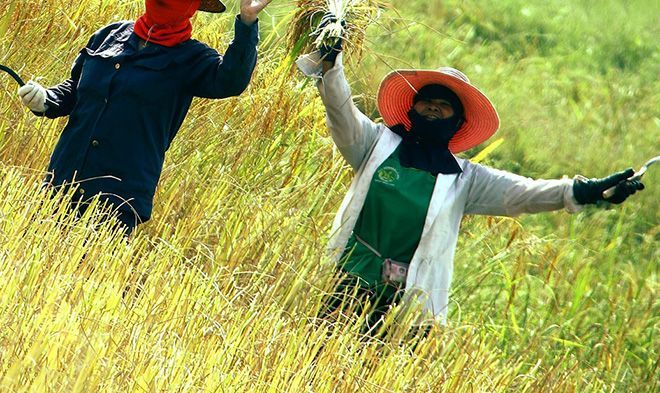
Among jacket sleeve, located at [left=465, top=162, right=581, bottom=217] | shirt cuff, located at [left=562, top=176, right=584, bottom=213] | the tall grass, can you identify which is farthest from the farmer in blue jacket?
shirt cuff, located at [left=562, top=176, right=584, bottom=213]

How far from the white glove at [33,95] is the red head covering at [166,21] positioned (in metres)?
0.38

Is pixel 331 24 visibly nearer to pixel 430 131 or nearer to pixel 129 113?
pixel 430 131

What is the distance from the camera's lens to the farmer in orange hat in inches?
207

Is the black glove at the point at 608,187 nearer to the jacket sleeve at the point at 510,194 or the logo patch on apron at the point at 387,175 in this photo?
the jacket sleeve at the point at 510,194

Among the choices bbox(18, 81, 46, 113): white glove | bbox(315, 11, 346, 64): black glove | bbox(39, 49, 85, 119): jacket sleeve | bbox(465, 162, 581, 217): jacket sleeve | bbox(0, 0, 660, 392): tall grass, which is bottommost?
bbox(0, 0, 660, 392): tall grass

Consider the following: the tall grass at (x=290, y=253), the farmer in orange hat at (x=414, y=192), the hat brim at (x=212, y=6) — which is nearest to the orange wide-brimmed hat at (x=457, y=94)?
the farmer in orange hat at (x=414, y=192)

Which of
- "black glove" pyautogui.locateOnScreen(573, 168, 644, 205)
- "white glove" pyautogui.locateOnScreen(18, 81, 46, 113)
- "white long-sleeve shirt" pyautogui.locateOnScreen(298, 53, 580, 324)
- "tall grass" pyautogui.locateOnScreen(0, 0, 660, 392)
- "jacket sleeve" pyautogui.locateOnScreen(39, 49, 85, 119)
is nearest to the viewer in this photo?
"tall grass" pyautogui.locateOnScreen(0, 0, 660, 392)

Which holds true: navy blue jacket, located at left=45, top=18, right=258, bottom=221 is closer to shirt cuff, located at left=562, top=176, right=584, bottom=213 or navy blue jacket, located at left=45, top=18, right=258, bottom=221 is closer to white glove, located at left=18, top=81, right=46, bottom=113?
white glove, located at left=18, top=81, right=46, bottom=113

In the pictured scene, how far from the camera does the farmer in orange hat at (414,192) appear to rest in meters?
5.25

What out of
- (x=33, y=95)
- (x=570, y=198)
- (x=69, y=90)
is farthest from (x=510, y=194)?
(x=33, y=95)

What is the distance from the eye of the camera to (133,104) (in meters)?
4.85

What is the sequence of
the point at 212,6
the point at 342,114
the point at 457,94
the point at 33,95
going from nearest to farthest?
the point at 33,95 < the point at 212,6 < the point at 342,114 < the point at 457,94

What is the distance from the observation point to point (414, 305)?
509 cm

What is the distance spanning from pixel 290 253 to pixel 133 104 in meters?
0.94
